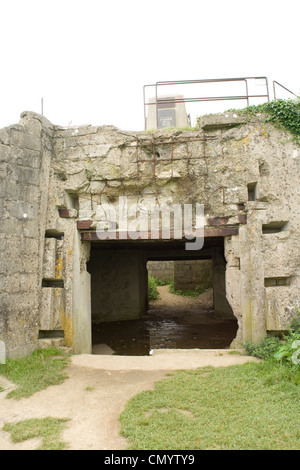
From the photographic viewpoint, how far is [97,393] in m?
4.20

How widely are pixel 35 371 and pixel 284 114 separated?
572 centimetres

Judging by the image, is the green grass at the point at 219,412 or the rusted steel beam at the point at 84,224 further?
the rusted steel beam at the point at 84,224

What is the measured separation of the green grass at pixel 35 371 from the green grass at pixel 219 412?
1.35 meters

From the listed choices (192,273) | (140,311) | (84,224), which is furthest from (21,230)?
(192,273)

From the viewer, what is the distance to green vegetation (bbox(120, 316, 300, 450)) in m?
2.93

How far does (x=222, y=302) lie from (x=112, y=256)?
12.8 ft

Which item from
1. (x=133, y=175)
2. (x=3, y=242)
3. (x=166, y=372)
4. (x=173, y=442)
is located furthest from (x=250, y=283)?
(x=3, y=242)

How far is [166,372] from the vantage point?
4.87 metres

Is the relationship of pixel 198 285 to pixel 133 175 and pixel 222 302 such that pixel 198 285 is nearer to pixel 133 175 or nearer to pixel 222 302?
pixel 222 302

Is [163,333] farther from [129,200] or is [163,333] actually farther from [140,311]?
[129,200]

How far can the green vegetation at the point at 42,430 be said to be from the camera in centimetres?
298

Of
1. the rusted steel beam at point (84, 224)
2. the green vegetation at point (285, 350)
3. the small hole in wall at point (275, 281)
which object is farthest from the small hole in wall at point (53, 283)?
the small hole in wall at point (275, 281)

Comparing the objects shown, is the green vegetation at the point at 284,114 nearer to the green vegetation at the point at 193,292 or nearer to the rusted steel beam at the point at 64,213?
the rusted steel beam at the point at 64,213

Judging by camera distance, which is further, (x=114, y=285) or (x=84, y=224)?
(x=114, y=285)
